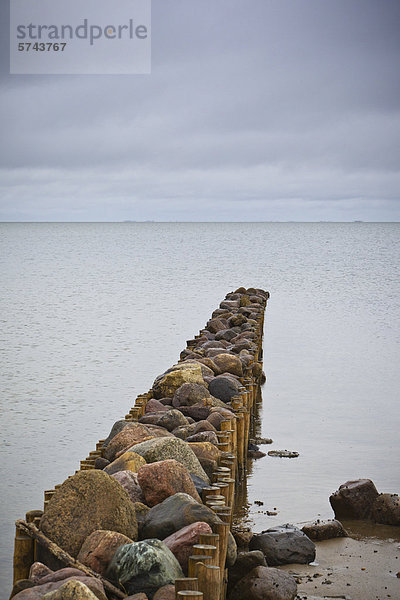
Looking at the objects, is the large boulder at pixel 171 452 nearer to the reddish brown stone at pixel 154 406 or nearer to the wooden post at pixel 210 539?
the wooden post at pixel 210 539

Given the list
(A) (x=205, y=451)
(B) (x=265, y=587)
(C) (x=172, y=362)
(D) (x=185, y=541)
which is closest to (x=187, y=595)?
(D) (x=185, y=541)

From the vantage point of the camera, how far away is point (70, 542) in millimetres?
5816

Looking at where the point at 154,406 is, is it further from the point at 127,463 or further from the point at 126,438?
the point at 127,463

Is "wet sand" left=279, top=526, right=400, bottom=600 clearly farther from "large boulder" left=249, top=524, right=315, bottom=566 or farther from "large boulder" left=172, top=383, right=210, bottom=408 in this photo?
"large boulder" left=172, top=383, right=210, bottom=408

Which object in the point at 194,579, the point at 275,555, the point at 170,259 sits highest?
the point at 170,259

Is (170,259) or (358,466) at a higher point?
(170,259)

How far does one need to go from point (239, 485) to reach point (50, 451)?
341 cm

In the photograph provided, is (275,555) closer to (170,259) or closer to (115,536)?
(115,536)

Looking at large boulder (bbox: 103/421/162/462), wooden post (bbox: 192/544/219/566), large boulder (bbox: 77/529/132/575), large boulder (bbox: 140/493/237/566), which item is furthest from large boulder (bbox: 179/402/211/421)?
wooden post (bbox: 192/544/219/566)

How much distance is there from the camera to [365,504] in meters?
9.42

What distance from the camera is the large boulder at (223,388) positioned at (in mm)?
11648

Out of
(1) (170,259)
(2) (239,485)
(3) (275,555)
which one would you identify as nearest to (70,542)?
(3) (275,555)

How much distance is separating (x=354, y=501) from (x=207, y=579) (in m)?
4.48

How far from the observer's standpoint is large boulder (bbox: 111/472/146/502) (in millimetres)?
6797
